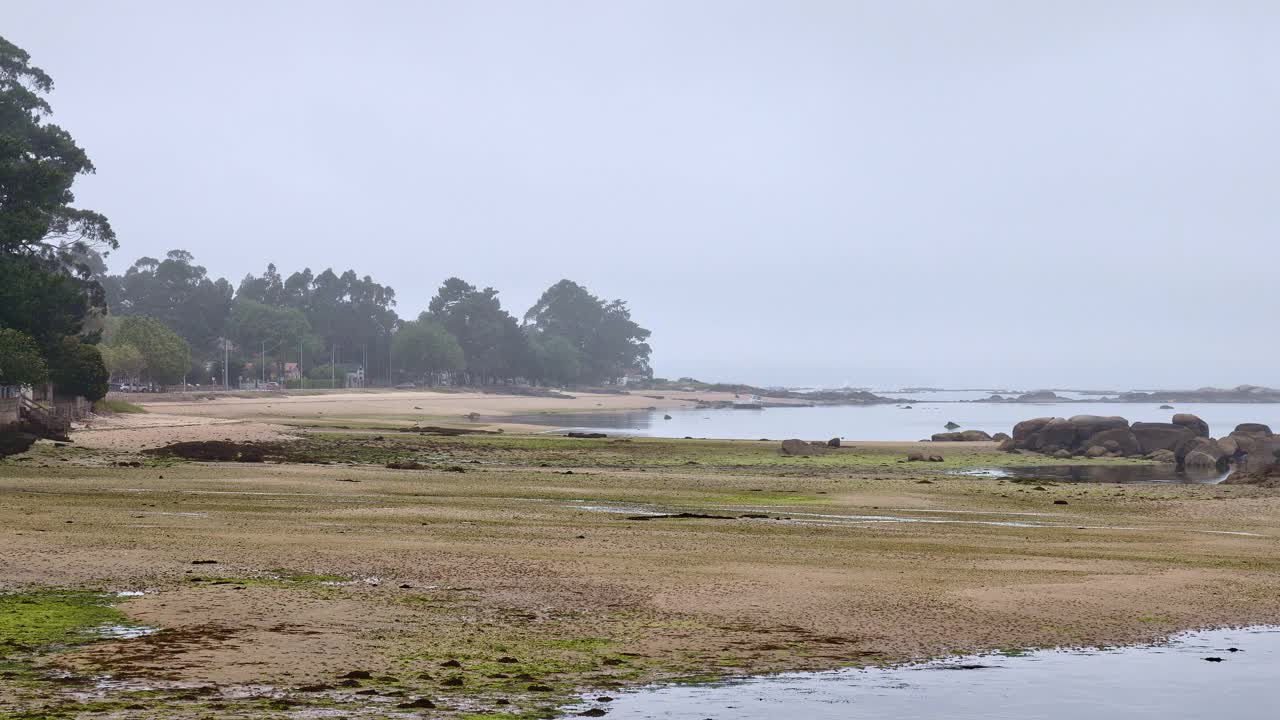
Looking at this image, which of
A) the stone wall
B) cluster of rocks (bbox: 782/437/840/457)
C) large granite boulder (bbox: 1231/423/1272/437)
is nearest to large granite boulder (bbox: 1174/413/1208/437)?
large granite boulder (bbox: 1231/423/1272/437)

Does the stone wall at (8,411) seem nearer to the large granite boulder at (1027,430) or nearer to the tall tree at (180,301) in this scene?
the large granite boulder at (1027,430)

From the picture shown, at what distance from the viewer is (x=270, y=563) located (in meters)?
18.3

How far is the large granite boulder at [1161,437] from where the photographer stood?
65.2m

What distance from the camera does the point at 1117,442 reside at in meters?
65.7

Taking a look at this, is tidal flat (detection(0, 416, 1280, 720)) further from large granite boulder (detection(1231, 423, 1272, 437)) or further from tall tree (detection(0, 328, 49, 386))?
large granite boulder (detection(1231, 423, 1272, 437))

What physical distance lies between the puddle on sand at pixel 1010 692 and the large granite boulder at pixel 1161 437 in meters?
55.1

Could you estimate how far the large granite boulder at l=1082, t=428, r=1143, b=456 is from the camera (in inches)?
2564

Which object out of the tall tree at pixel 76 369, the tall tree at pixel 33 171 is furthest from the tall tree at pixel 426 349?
the tall tree at pixel 76 369

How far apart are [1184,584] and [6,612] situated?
51.6 feet

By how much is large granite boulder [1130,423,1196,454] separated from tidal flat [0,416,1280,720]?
31161 mm

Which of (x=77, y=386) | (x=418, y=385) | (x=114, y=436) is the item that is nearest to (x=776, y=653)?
(x=114, y=436)

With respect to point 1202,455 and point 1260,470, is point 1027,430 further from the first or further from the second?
point 1260,470

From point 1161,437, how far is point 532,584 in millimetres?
56486

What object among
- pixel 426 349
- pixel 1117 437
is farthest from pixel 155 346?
pixel 1117 437
